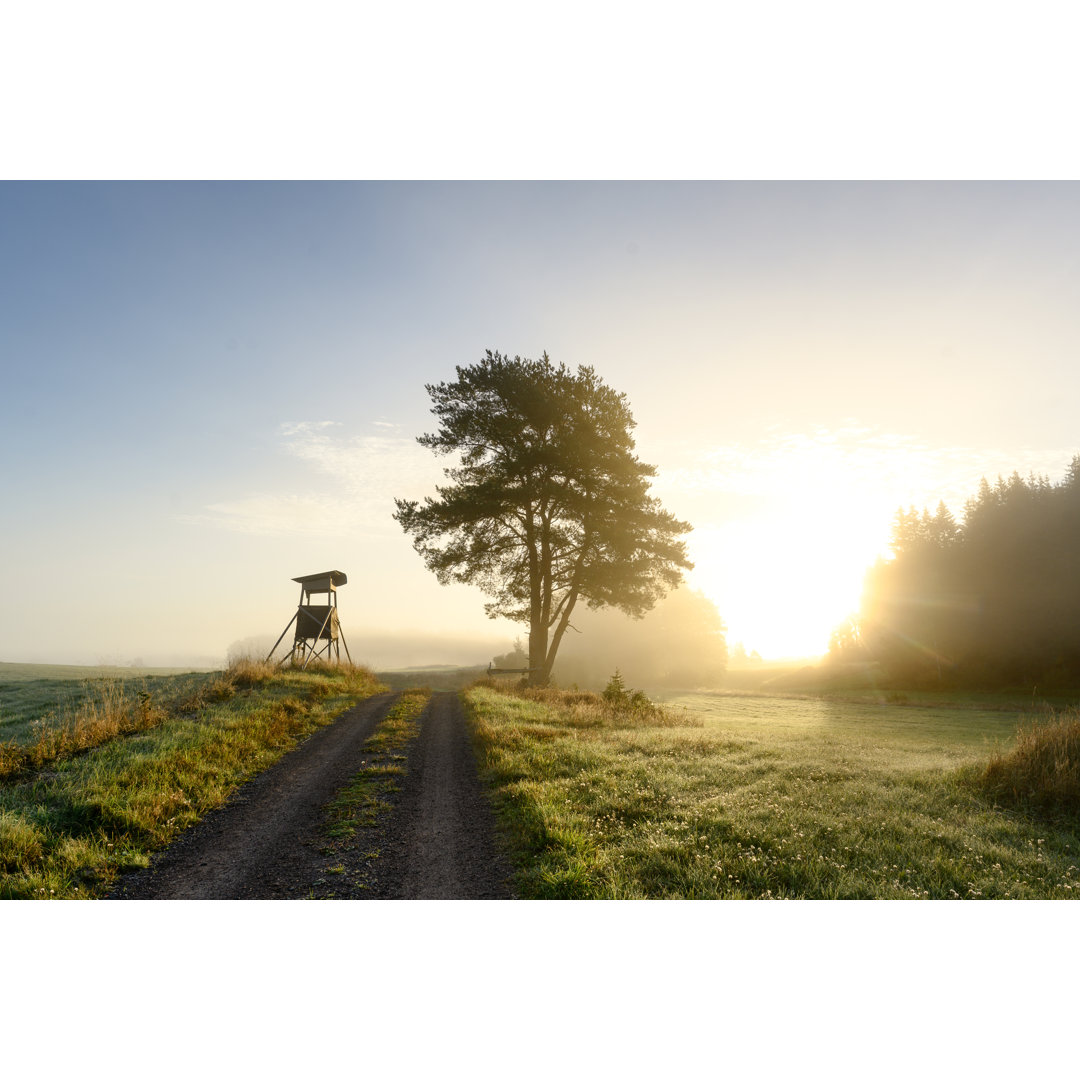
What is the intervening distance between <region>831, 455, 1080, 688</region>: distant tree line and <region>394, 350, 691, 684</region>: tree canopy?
29186 millimetres

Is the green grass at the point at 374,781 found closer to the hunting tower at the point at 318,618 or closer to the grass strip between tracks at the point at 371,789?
the grass strip between tracks at the point at 371,789

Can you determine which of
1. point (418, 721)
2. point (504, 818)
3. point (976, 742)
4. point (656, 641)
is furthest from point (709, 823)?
point (656, 641)

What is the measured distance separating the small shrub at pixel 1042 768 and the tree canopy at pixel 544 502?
1846 cm

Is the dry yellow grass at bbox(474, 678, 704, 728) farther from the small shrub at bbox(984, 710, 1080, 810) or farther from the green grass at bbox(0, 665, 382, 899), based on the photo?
the small shrub at bbox(984, 710, 1080, 810)

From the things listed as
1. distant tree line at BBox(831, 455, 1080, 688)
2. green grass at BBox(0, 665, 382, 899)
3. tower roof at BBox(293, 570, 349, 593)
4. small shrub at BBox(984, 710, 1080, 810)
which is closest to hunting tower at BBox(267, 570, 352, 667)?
tower roof at BBox(293, 570, 349, 593)

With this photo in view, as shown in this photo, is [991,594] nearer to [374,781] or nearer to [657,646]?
[657,646]

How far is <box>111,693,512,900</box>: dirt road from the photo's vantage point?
628 cm

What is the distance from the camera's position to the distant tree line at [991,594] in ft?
127

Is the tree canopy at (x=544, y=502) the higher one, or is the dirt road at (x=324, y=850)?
the tree canopy at (x=544, y=502)

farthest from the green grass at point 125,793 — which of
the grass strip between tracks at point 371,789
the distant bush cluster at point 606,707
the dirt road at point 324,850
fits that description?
the distant bush cluster at point 606,707

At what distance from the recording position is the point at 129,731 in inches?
504

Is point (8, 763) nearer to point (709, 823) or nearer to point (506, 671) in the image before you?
point (709, 823)

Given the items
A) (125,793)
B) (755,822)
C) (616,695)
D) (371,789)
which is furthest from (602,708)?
(125,793)

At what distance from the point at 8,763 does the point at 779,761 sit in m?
15.2
